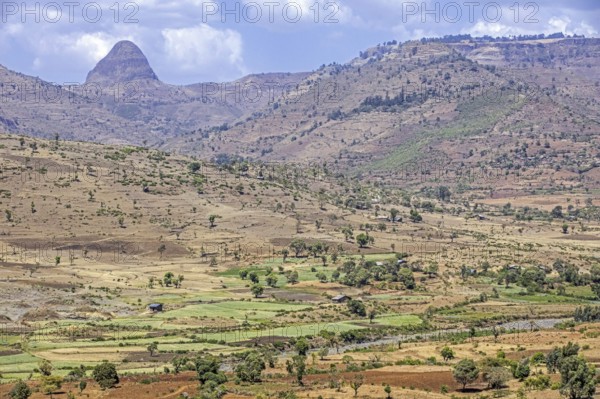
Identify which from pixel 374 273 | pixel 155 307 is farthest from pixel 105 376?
pixel 374 273

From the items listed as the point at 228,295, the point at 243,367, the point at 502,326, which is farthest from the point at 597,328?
the point at 228,295

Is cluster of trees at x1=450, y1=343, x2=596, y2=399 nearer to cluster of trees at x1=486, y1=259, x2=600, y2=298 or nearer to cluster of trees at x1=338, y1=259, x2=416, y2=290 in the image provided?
cluster of trees at x1=338, y1=259, x2=416, y2=290

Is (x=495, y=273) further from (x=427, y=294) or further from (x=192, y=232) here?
(x=192, y=232)

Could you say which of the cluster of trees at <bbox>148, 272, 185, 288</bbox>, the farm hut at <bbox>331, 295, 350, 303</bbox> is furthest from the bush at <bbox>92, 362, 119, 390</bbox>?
the cluster of trees at <bbox>148, 272, 185, 288</bbox>

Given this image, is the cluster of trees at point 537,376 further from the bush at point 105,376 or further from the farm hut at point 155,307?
the farm hut at point 155,307

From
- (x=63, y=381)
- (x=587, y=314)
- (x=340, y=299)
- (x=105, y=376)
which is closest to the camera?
(x=105, y=376)

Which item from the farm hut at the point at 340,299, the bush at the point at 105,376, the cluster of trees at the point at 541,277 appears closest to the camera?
the bush at the point at 105,376

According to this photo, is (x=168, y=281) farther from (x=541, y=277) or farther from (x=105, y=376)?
(x=105, y=376)

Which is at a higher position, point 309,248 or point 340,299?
point 309,248

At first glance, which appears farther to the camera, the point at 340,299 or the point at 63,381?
the point at 340,299

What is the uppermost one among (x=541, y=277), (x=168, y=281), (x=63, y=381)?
(x=168, y=281)

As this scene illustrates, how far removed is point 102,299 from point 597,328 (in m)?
57.0

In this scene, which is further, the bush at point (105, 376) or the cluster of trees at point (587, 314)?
the cluster of trees at point (587, 314)

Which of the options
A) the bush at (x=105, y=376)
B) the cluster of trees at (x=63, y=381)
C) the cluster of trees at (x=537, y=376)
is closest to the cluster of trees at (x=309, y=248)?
the cluster of trees at (x=537, y=376)
